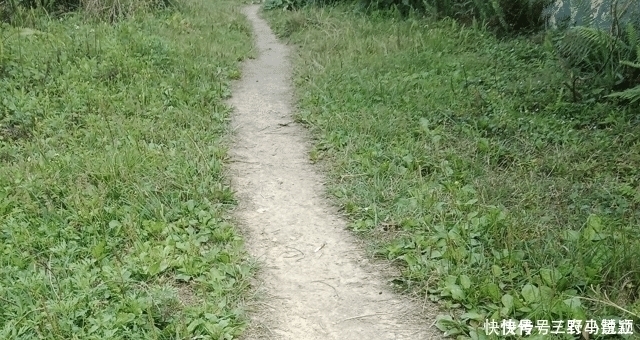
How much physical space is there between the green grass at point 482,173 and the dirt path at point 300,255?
20cm

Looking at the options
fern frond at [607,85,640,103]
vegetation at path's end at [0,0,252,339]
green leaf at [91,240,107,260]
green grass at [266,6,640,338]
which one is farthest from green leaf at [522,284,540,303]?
fern frond at [607,85,640,103]

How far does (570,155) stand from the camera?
5.38 metres

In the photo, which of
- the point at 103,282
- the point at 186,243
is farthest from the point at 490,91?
the point at 103,282

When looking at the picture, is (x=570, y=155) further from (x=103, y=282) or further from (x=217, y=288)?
(x=103, y=282)

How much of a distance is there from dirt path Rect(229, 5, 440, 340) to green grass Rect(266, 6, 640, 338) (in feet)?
0.66

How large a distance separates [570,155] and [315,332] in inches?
129

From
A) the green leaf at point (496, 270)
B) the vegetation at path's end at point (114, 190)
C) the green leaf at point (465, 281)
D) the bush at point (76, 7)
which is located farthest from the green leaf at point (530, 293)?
the bush at point (76, 7)

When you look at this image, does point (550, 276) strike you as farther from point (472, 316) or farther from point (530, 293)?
point (472, 316)

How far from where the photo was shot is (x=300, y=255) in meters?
4.24

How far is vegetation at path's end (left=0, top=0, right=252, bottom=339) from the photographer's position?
350 centimetres

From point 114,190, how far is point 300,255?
1826 mm

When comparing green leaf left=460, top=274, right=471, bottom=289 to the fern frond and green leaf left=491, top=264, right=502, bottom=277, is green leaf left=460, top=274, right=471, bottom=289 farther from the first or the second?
the fern frond

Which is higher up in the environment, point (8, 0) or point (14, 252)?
point (8, 0)

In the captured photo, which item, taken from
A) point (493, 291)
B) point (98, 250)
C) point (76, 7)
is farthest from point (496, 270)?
point (76, 7)
